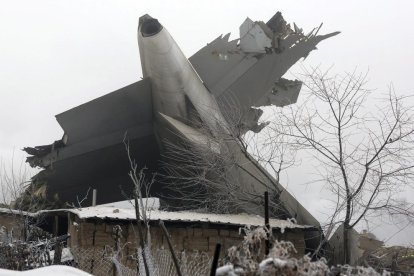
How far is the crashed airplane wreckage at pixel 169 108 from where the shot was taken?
15.1 meters

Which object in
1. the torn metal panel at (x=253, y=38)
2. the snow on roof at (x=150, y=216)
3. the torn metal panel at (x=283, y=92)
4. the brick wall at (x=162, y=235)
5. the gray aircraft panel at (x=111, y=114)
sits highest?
the torn metal panel at (x=253, y=38)

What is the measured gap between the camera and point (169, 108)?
16469 millimetres

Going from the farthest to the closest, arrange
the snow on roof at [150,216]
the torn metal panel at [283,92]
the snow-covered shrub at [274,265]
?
1. the torn metal panel at [283,92]
2. the snow on roof at [150,216]
3. the snow-covered shrub at [274,265]

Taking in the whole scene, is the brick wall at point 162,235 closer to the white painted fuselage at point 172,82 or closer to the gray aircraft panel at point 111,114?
the white painted fuselage at point 172,82

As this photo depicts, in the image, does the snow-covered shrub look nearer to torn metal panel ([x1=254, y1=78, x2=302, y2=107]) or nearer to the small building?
the small building

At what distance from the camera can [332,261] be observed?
13.4m

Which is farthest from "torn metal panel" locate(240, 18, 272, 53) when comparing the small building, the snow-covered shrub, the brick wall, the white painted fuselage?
the snow-covered shrub

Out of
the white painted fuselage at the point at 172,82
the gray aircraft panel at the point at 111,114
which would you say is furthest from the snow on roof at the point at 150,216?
the gray aircraft panel at the point at 111,114

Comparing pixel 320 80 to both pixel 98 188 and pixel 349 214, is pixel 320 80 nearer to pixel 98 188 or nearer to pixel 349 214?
pixel 349 214

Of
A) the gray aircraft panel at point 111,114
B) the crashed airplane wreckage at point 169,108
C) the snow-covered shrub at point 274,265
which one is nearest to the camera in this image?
the snow-covered shrub at point 274,265

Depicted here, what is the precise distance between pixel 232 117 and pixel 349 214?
566 centimetres

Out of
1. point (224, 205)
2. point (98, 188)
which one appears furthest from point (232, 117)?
point (98, 188)

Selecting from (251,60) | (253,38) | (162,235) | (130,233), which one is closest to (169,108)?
(251,60)

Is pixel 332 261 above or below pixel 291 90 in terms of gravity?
below
